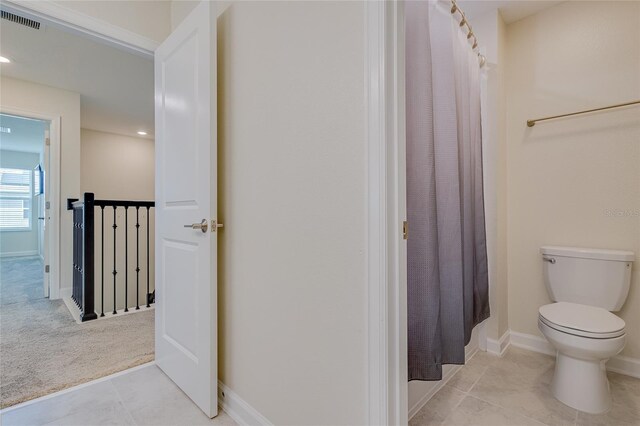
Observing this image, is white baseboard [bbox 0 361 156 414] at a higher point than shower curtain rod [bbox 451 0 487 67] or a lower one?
lower

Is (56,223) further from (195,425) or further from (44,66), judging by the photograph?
(195,425)

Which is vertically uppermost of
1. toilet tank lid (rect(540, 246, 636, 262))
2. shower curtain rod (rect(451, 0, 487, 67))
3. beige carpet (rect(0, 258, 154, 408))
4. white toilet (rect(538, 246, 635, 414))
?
shower curtain rod (rect(451, 0, 487, 67))

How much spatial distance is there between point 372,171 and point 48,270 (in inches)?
169

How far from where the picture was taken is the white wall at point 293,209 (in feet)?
3.14

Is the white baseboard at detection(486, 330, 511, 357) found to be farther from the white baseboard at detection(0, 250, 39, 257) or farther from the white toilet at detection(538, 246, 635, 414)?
the white baseboard at detection(0, 250, 39, 257)

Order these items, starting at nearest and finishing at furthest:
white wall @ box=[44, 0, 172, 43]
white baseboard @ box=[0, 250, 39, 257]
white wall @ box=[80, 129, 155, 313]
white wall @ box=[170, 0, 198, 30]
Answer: white wall @ box=[44, 0, 172, 43]
white wall @ box=[170, 0, 198, 30]
white wall @ box=[80, 129, 155, 313]
white baseboard @ box=[0, 250, 39, 257]

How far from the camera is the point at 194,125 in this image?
1510 millimetres

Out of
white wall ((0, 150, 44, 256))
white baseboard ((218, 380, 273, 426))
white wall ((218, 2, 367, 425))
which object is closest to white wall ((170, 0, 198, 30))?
white wall ((218, 2, 367, 425))

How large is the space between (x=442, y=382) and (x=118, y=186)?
6.02 m

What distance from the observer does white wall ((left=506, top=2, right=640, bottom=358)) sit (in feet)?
5.90

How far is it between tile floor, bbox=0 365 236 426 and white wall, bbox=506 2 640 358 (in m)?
2.26

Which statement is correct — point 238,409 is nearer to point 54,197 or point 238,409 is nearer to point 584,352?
point 584,352

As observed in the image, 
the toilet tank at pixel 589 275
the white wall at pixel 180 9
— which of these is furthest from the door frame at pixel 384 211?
the toilet tank at pixel 589 275

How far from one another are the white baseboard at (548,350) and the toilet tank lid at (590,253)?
25.0 inches
